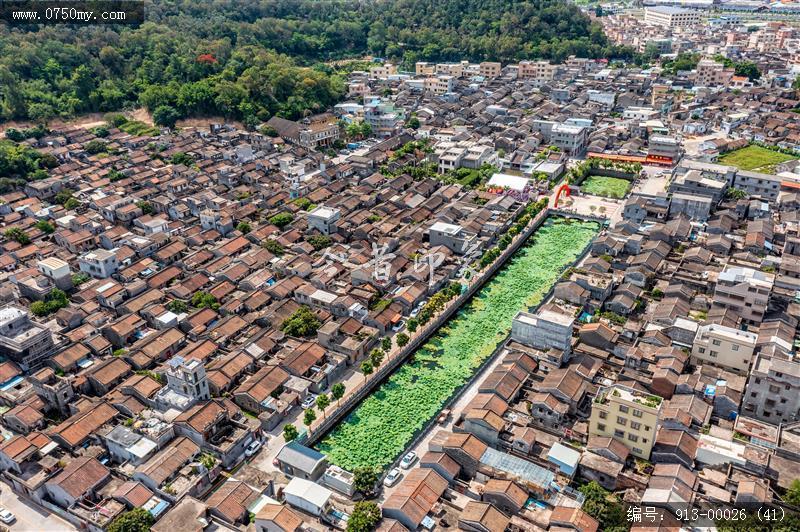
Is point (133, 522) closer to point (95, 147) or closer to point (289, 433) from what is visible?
point (289, 433)

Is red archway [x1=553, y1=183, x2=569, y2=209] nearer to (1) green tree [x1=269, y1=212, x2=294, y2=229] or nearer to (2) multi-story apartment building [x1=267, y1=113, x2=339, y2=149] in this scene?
(1) green tree [x1=269, y1=212, x2=294, y2=229]

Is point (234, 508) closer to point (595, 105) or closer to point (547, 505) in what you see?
point (547, 505)

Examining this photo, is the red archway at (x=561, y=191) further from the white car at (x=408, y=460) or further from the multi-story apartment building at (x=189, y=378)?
the multi-story apartment building at (x=189, y=378)

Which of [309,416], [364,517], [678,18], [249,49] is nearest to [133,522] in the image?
[309,416]

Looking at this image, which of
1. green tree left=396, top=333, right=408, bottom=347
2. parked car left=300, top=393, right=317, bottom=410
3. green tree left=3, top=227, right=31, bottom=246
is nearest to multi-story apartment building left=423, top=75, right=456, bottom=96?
green tree left=3, top=227, right=31, bottom=246

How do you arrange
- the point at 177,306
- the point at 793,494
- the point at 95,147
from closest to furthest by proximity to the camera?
the point at 793,494 → the point at 177,306 → the point at 95,147

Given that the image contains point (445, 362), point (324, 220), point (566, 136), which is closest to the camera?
point (445, 362)
